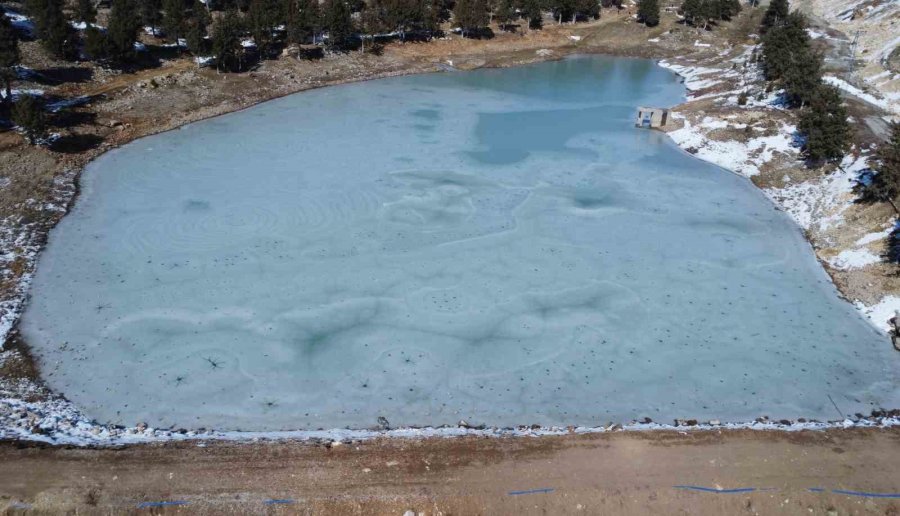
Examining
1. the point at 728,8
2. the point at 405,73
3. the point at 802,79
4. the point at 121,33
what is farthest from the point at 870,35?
the point at 121,33

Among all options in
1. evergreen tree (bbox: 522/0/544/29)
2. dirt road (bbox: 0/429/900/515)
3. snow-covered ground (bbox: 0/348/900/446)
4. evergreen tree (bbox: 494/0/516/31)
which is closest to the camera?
dirt road (bbox: 0/429/900/515)

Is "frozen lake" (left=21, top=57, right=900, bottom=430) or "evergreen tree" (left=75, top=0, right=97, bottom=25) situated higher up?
"evergreen tree" (left=75, top=0, right=97, bottom=25)

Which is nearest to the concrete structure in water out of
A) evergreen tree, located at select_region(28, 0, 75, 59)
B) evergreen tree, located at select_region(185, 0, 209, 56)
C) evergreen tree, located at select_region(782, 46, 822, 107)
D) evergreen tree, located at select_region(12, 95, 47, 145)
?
evergreen tree, located at select_region(782, 46, 822, 107)

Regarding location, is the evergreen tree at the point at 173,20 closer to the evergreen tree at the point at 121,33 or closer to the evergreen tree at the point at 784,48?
the evergreen tree at the point at 121,33

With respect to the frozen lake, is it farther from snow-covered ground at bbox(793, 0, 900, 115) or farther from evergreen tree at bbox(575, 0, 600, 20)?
evergreen tree at bbox(575, 0, 600, 20)

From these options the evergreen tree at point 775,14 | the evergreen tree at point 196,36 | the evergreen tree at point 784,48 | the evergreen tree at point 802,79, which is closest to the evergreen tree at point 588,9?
the evergreen tree at point 775,14

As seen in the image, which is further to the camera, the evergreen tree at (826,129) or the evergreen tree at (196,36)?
the evergreen tree at (196,36)

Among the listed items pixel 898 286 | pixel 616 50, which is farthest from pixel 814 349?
pixel 616 50
